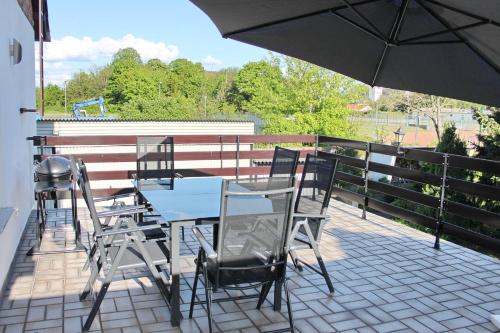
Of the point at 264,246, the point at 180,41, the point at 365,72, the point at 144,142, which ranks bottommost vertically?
the point at 264,246

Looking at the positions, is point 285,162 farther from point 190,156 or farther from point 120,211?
point 190,156

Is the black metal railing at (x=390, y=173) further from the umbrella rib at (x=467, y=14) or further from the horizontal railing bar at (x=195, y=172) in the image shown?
the umbrella rib at (x=467, y=14)

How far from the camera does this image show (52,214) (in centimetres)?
577

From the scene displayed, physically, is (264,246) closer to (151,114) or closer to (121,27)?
(151,114)

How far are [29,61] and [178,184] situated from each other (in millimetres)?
2799

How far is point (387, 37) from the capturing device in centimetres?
284

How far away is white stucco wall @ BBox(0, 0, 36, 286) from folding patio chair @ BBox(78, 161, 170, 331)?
0.85 metres

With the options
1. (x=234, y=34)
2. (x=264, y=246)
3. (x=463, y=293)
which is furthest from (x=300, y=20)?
(x=463, y=293)

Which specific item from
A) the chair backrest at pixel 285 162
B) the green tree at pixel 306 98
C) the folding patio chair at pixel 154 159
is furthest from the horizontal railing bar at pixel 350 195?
the green tree at pixel 306 98

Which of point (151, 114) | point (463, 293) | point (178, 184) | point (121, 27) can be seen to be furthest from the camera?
point (121, 27)

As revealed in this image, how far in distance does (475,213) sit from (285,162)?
6.70 ft

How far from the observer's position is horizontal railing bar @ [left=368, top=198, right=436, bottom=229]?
509 centimetres

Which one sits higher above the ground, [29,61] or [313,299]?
[29,61]

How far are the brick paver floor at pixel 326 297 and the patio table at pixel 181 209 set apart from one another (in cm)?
21
